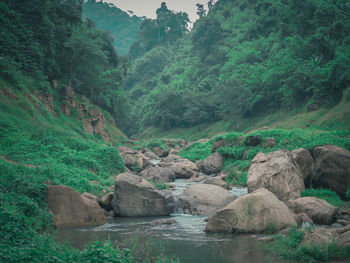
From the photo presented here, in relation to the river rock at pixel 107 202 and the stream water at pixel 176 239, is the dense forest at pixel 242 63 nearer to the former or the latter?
the stream water at pixel 176 239

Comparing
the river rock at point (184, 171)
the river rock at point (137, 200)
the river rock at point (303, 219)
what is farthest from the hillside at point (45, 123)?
the river rock at point (303, 219)

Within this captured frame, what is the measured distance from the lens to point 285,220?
9383mm

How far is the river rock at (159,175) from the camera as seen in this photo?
60.0ft

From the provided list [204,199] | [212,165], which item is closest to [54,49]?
[212,165]

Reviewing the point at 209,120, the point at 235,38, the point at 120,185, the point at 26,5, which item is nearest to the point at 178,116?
the point at 209,120

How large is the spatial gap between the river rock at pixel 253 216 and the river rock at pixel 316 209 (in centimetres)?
94

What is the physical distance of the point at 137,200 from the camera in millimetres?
12156

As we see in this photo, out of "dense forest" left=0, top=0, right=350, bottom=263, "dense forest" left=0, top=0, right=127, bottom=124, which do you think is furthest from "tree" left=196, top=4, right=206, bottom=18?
"dense forest" left=0, top=0, right=127, bottom=124

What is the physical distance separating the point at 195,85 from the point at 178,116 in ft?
34.4

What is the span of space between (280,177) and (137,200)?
606 cm

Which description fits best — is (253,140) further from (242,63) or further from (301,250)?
(242,63)

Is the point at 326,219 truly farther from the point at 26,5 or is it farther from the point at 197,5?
the point at 197,5

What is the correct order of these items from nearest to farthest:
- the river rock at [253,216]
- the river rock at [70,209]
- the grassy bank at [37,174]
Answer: the grassy bank at [37,174], the river rock at [253,216], the river rock at [70,209]

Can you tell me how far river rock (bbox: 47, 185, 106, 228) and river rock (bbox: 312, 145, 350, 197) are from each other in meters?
9.59
